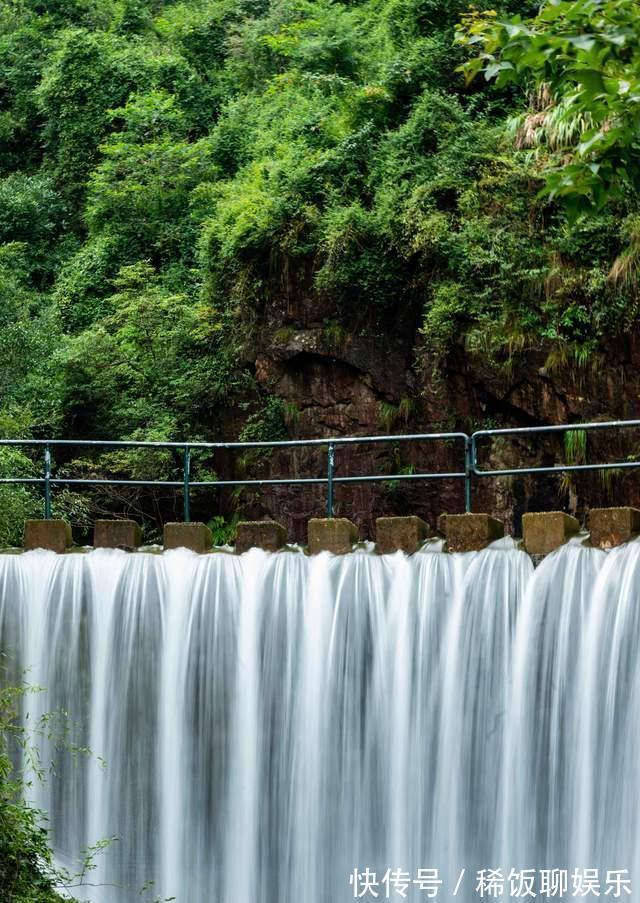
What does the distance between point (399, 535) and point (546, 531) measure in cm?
152

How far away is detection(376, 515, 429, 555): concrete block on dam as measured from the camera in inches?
493

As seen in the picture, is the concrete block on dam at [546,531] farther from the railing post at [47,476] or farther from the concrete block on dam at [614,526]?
the railing post at [47,476]

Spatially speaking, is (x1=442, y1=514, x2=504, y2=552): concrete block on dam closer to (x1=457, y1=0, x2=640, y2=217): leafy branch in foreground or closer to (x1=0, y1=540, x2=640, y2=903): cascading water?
(x1=0, y1=540, x2=640, y2=903): cascading water

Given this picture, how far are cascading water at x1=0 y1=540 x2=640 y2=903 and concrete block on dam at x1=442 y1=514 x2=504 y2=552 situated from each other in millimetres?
153

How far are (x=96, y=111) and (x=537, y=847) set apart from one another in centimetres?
2142

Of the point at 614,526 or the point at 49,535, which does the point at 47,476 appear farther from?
the point at 614,526

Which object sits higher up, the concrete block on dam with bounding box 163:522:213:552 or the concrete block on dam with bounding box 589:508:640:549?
the concrete block on dam with bounding box 163:522:213:552

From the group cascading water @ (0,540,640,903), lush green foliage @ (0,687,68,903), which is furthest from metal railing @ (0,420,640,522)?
lush green foliage @ (0,687,68,903)

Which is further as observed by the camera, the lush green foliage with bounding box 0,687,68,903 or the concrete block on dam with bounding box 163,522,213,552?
the concrete block on dam with bounding box 163,522,213,552

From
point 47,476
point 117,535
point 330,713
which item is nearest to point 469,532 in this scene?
point 330,713

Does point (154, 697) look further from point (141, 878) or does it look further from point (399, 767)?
point (399, 767)

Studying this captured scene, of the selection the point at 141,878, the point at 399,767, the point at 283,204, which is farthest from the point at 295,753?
the point at 283,204

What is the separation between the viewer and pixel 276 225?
19109mm

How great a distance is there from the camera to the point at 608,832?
35.5ft
